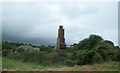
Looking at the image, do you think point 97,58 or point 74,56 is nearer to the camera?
point 97,58

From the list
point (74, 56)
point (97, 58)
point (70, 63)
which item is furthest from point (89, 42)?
point (97, 58)

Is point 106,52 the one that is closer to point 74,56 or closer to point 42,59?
point 74,56

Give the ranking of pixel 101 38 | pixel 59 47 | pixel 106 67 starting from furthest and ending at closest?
pixel 101 38, pixel 59 47, pixel 106 67

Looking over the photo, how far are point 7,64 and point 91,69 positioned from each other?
2.38 m

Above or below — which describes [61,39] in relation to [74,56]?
above

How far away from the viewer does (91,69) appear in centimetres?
677

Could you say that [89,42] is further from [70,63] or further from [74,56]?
[70,63]

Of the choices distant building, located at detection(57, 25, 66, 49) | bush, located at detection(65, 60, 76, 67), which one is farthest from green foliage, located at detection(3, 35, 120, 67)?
distant building, located at detection(57, 25, 66, 49)

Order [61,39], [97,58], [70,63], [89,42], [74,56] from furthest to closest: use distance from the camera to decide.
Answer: [89,42]
[61,39]
[74,56]
[70,63]
[97,58]

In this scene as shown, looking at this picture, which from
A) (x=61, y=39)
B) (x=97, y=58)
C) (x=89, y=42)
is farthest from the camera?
(x=89, y=42)

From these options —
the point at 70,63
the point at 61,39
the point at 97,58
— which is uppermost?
the point at 61,39

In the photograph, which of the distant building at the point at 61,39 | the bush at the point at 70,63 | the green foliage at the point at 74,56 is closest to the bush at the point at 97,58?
the green foliage at the point at 74,56

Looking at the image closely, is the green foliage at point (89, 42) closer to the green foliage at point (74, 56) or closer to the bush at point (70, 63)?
the green foliage at point (74, 56)

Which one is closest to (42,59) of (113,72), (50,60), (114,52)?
(50,60)
